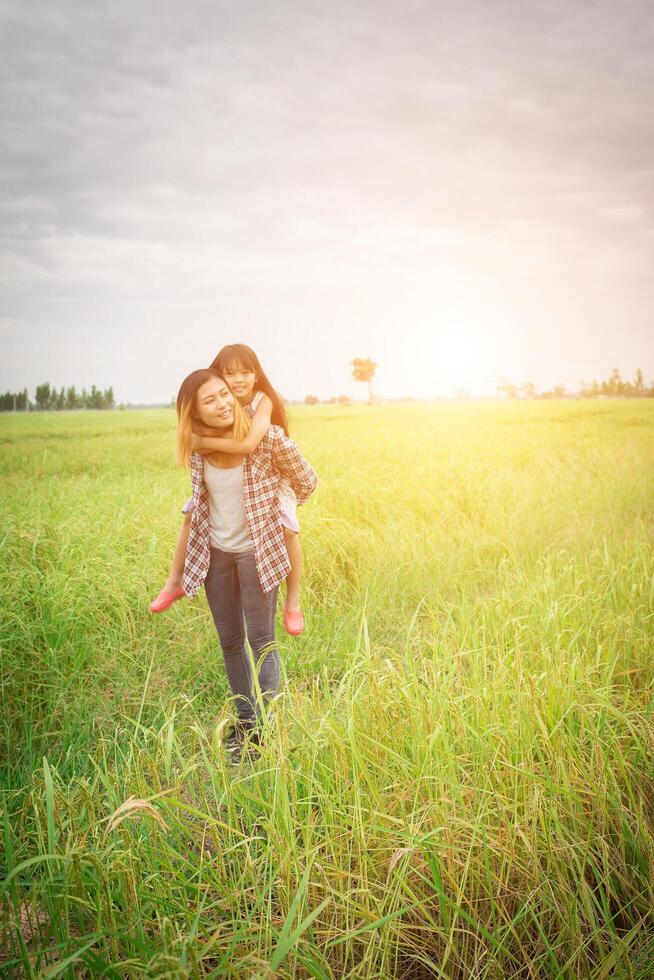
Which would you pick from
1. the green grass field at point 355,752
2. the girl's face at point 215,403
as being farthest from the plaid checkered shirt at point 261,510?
the green grass field at point 355,752

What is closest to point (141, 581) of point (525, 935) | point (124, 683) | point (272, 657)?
point (124, 683)

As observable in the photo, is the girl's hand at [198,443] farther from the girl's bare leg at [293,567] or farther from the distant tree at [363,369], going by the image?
the distant tree at [363,369]

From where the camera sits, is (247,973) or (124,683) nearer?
(247,973)

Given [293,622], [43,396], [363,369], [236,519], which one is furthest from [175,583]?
[363,369]

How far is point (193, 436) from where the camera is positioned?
2.32 meters

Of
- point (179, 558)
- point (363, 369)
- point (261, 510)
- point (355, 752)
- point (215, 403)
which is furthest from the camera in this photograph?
point (363, 369)

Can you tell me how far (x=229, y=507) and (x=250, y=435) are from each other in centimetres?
33

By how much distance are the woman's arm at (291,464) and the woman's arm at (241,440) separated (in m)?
0.08

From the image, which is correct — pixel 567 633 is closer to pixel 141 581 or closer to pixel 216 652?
pixel 216 652

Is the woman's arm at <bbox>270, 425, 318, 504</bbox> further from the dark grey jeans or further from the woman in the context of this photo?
the dark grey jeans

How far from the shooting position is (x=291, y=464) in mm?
2459

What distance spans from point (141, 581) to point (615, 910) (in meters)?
3.09

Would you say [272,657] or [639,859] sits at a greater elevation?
[272,657]

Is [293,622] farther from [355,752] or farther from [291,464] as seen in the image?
[355,752]
